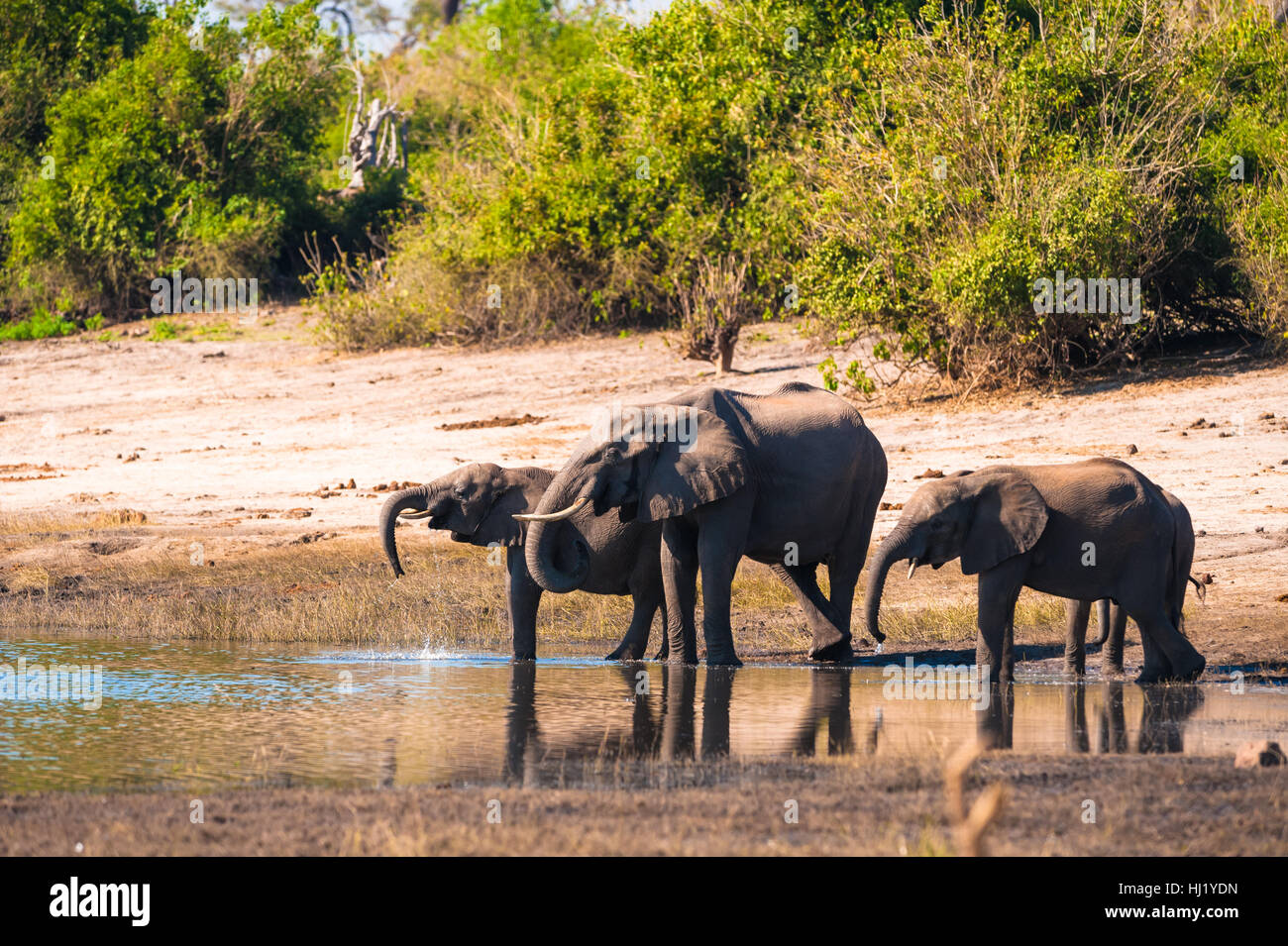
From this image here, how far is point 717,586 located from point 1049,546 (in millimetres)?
2278

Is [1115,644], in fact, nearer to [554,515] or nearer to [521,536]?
[554,515]

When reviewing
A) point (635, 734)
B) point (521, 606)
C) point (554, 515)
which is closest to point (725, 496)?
point (554, 515)

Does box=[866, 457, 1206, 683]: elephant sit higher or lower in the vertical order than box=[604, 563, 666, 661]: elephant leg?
higher

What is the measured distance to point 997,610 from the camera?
11445 mm

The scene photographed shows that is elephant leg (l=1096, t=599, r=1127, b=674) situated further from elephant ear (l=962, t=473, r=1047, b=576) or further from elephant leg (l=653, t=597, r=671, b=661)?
elephant leg (l=653, t=597, r=671, b=661)

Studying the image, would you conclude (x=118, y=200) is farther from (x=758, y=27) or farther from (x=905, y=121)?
(x=905, y=121)

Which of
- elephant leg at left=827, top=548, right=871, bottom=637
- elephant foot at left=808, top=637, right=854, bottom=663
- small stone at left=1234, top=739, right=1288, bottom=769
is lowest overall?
elephant foot at left=808, top=637, right=854, bottom=663

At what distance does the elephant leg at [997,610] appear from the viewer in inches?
449

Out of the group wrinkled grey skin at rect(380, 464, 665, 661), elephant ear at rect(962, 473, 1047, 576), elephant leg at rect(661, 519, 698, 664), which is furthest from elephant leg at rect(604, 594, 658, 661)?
elephant ear at rect(962, 473, 1047, 576)

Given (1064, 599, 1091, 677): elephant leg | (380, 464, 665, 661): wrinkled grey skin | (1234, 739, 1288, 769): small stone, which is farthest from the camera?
(380, 464, 665, 661): wrinkled grey skin

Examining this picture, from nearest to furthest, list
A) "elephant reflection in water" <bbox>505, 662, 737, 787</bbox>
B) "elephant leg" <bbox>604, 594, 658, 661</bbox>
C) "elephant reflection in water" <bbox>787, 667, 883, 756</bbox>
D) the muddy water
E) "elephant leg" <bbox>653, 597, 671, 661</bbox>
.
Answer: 1. the muddy water
2. "elephant reflection in water" <bbox>505, 662, 737, 787</bbox>
3. "elephant reflection in water" <bbox>787, 667, 883, 756</bbox>
4. "elephant leg" <bbox>653, 597, 671, 661</bbox>
5. "elephant leg" <bbox>604, 594, 658, 661</bbox>

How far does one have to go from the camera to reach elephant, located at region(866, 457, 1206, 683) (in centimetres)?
1141

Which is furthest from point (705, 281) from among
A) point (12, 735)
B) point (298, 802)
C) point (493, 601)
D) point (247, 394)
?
point (298, 802)

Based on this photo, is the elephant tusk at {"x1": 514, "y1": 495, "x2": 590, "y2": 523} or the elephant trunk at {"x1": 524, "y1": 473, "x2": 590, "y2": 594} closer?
the elephant tusk at {"x1": 514, "y1": 495, "x2": 590, "y2": 523}
